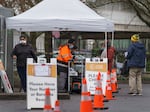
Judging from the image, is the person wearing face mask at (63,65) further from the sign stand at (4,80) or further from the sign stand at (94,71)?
the sign stand at (4,80)

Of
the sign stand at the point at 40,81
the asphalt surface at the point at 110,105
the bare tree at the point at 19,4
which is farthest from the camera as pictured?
the bare tree at the point at 19,4

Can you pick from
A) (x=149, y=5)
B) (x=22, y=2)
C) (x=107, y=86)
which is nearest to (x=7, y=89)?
(x=107, y=86)

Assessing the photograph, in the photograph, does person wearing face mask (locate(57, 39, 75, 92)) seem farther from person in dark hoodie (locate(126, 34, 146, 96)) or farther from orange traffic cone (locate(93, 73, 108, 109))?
orange traffic cone (locate(93, 73, 108, 109))

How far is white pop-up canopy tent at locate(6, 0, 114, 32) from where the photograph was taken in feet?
50.7

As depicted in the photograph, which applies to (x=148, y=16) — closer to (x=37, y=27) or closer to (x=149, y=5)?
(x=149, y=5)

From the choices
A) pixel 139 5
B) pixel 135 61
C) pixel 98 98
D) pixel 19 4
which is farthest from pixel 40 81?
pixel 139 5

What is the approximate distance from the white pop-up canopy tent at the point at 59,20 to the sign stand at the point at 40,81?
130 inches

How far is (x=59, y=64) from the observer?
16.5 metres

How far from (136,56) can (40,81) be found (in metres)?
4.98

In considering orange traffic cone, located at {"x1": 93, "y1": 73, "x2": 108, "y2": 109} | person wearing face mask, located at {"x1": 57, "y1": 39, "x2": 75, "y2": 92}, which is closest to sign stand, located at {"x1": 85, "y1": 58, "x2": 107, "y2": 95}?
person wearing face mask, located at {"x1": 57, "y1": 39, "x2": 75, "y2": 92}

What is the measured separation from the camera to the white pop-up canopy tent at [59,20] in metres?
15.5

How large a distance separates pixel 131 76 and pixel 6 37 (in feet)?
14.5

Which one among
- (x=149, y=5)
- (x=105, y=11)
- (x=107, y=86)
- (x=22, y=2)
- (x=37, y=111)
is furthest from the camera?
(x=105, y=11)

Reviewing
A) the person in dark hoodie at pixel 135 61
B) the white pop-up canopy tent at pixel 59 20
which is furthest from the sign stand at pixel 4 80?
the person in dark hoodie at pixel 135 61
